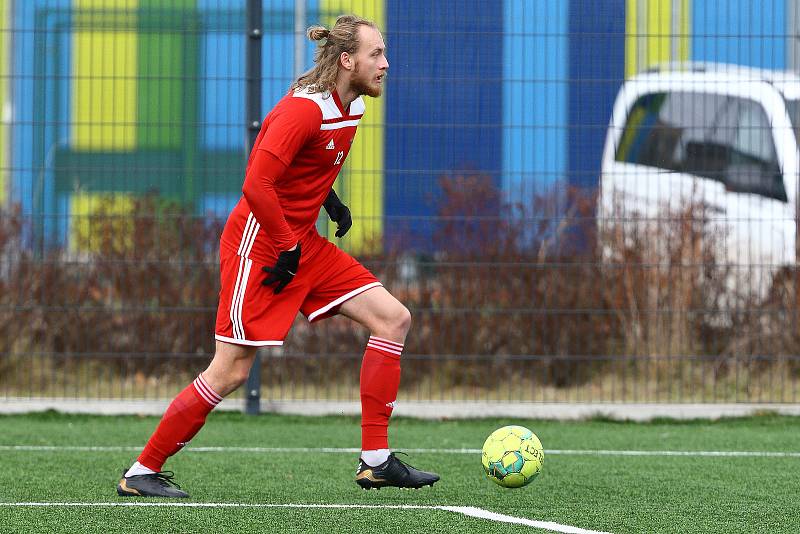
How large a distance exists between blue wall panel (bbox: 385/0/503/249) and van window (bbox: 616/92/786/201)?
37.4 inches

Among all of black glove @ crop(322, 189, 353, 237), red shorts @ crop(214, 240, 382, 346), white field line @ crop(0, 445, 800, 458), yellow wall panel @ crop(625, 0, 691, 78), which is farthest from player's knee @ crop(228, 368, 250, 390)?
yellow wall panel @ crop(625, 0, 691, 78)

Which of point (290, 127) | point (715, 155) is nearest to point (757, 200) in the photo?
point (715, 155)

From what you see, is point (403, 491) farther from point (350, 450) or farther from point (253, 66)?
point (253, 66)

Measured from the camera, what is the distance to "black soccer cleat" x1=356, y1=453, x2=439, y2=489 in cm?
580

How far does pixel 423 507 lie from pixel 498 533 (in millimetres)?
723

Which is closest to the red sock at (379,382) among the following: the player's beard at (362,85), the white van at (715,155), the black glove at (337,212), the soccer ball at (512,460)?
the soccer ball at (512,460)

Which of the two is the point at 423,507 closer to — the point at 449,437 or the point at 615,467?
the point at 615,467

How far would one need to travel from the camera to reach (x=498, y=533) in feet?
15.6

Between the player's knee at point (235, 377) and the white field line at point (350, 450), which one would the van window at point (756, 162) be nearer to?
the white field line at point (350, 450)

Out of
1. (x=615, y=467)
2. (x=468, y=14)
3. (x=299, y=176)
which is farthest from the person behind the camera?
(x=468, y=14)

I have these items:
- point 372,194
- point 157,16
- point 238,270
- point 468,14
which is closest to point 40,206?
point 157,16

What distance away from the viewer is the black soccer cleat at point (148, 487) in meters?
5.72

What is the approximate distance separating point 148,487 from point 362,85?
1.79 meters

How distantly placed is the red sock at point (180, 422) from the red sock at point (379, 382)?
60 cm
